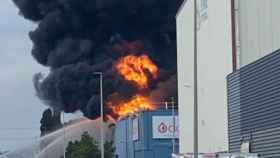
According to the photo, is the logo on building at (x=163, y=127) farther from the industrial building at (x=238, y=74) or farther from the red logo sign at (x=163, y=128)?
the industrial building at (x=238, y=74)

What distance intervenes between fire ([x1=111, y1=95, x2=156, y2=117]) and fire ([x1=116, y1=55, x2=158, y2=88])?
1769mm

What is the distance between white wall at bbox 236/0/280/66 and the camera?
133 ft

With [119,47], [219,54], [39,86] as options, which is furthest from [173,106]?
[219,54]

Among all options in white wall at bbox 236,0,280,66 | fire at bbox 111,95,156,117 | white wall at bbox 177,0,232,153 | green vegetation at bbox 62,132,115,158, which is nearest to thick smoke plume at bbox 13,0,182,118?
fire at bbox 111,95,156,117

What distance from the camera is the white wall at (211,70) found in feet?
167

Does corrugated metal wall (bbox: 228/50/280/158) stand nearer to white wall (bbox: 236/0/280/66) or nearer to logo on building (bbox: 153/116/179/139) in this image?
white wall (bbox: 236/0/280/66)

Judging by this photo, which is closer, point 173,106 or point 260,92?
point 260,92

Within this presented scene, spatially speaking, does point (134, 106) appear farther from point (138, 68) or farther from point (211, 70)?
point (211, 70)

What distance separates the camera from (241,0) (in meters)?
47.8

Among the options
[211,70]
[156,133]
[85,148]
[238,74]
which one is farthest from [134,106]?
[238,74]

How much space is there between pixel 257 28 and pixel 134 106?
138 ft

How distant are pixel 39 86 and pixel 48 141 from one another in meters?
33.1

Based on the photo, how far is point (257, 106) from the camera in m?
41.9

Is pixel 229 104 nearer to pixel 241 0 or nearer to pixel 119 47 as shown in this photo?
pixel 241 0
